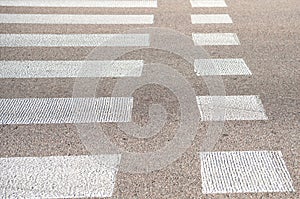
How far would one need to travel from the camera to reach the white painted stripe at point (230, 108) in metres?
5.13

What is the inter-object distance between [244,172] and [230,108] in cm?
123

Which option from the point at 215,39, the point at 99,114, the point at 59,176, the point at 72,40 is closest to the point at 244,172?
the point at 59,176

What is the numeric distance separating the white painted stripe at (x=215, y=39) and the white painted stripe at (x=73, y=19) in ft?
3.77

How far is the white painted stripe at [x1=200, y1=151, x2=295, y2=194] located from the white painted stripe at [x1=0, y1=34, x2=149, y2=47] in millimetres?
3313

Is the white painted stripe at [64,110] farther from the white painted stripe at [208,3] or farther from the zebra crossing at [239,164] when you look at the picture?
the white painted stripe at [208,3]

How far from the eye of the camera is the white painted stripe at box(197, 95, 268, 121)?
5.13m

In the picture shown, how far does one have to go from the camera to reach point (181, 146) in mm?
4625

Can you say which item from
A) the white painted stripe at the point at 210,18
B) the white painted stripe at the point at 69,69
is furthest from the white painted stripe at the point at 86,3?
the white painted stripe at the point at 69,69

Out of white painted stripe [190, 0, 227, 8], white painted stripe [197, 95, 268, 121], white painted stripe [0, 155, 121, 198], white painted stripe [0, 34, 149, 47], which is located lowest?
white painted stripe [190, 0, 227, 8]

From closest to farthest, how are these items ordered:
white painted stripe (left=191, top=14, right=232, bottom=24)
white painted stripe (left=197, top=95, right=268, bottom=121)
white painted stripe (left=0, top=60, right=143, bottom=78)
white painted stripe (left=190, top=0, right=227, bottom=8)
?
1. white painted stripe (left=197, top=95, right=268, bottom=121)
2. white painted stripe (left=0, top=60, right=143, bottom=78)
3. white painted stripe (left=191, top=14, right=232, bottom=24)
4. white painted stripe (left=190, top=0, right=227, bottom=8)

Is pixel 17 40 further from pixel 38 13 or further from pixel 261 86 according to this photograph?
pixel 261 86

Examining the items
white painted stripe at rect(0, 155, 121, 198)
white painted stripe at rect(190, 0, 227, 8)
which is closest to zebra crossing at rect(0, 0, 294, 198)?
white painted stripe at rect(0, 155, 121, 198)

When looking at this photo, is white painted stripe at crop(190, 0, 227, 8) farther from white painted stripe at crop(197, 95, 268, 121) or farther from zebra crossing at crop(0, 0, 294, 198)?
white painted stripe at crop(197, 95, 268, 121)

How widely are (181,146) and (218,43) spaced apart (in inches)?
122
